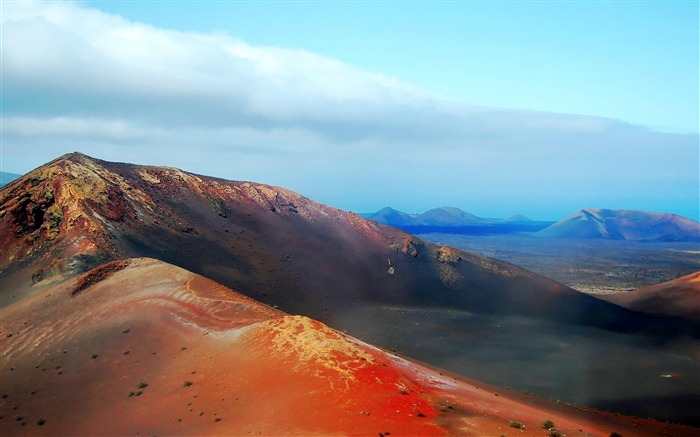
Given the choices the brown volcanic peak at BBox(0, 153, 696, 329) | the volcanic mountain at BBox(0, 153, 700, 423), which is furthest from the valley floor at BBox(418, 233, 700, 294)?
the volcanic mountain at BBox(0, 153, 700, 423)

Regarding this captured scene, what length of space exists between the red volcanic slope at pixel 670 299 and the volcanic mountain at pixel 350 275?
393cm

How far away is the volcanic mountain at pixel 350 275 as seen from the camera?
144ft

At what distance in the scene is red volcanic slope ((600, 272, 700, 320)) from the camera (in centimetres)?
7725

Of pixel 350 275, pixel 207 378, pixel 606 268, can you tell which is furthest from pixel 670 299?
pixel 207 378

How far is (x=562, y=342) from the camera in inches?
2395

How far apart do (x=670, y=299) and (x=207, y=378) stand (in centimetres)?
8558

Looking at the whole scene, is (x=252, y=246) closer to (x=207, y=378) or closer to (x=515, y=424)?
(x=207, y=378)

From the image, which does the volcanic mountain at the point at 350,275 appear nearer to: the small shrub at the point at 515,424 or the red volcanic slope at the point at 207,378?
the red volcanic slope at the point at 207,378

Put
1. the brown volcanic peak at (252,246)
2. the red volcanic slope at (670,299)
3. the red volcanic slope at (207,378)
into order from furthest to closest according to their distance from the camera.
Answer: the red volcanic slope at (670,299)
the brown volcanic peak at (252,246)
the red volcanic slope at (207,378)

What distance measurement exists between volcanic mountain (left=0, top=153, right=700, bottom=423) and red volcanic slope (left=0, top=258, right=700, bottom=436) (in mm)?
10132

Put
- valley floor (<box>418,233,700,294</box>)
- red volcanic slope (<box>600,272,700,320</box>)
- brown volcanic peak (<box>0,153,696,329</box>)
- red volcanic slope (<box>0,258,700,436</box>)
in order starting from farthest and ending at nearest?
1. valley floor (<box>418,233,700,294</box>)
2. red volcanic slope (<box>600,272,700,320</box>)
3. brown volcanic peak (<box>0,153,696,329</box>)
4. red volcanic slope (<box>0,258,700,436</box>)

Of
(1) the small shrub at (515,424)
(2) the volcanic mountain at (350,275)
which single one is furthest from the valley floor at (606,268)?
(1) the small shrub at (515,424)

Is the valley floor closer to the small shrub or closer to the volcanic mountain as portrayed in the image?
the volcanic mountain

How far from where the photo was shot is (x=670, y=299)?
267 ft
